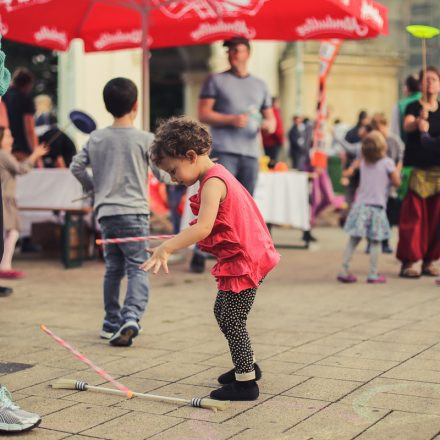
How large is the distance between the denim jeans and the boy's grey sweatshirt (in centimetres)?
289

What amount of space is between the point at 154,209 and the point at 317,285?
16.5ft

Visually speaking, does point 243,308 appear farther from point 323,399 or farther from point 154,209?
point 154,209

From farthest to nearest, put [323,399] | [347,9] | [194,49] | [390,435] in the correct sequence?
[194,49] < [347,9] < [323,399] < [390,435]

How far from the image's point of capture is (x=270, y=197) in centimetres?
1153

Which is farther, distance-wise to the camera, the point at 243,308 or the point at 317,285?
the point at 317,285

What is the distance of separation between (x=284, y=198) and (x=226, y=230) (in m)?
7.14

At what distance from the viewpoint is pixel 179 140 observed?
430 cm

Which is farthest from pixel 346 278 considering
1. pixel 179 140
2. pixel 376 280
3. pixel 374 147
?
pixel 179 140

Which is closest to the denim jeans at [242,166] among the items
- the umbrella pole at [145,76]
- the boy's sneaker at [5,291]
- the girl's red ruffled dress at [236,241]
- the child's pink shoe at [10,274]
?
the umbrella pole at [145,76]

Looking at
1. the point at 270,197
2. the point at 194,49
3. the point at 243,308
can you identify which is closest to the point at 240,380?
the point at 243,308

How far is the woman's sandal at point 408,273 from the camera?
354 inches

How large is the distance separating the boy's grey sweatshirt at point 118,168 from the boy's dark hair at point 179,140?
1.56 meters

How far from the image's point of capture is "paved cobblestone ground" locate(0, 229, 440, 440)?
158 inches

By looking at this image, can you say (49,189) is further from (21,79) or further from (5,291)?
(5,291)
